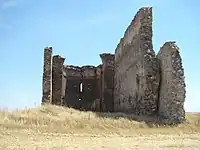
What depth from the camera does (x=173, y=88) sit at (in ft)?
59.3

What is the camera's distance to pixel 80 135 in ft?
46.2

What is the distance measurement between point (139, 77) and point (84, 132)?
6.27 metres

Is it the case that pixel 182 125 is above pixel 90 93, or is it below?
below

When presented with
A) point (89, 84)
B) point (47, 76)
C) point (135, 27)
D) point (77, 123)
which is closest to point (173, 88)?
point (77, 123)

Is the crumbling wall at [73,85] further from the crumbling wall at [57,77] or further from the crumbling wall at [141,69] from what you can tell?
the crumbling wall at [141,69]

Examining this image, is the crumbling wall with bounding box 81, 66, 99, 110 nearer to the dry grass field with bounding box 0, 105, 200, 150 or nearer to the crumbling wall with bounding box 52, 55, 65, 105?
the crumbling wall with bounding box 52, 55, 65, 105

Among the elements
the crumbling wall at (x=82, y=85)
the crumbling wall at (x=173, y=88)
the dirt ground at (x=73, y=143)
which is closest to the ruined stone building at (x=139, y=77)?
the crumbling wall at (x=173, y=88)

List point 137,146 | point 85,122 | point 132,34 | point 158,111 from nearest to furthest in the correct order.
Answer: point 137,146, point 85,122, point 158,111, point 132,34

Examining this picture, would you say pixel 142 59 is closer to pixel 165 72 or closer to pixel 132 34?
pixel 165 72

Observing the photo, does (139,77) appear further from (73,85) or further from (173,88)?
(73,85)

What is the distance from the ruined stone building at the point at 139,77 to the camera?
18234 mm

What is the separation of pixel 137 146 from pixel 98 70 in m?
23.0

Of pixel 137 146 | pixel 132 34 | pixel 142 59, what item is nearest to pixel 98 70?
pixel 132 34

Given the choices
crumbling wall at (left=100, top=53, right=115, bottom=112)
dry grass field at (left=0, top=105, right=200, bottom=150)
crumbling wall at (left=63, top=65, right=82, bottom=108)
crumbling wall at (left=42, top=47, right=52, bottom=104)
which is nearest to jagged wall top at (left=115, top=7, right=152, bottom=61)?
crumbling wall at (left=100, top=53, right=115, bottom=112)
